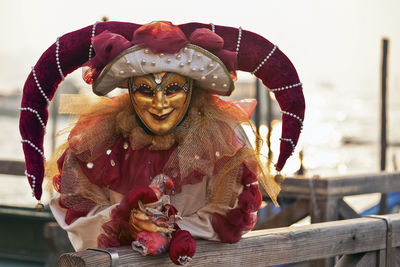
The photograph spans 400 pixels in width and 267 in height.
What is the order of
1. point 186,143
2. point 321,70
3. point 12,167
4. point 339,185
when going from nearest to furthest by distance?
1. point 186,143
2. point 339,185
3. point 12,167
4. point 321,70

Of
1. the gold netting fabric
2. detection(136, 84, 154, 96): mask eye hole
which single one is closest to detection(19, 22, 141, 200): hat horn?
the gold netting fabric

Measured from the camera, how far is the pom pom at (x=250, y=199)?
6.82 ft

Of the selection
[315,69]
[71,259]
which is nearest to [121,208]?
[71,259]

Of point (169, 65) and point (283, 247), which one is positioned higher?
point (169, 65)

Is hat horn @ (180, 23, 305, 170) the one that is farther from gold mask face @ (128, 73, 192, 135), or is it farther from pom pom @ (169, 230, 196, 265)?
pom pom @ (169, 230, 196, 265)

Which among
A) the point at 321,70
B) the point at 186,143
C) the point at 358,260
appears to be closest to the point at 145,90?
the point at 186,143

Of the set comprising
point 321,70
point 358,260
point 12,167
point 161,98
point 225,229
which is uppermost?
point 161,98

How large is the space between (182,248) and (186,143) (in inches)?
15.6

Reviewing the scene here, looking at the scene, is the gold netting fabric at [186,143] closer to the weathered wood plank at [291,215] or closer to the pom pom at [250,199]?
the pom pom at [250,199]

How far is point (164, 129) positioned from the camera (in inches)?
83.7

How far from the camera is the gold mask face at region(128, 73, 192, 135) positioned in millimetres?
2094

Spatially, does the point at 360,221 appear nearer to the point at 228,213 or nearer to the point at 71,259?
the point at 228,213

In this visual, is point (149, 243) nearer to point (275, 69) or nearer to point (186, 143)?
point (186, 143)

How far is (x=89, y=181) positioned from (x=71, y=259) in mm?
483
